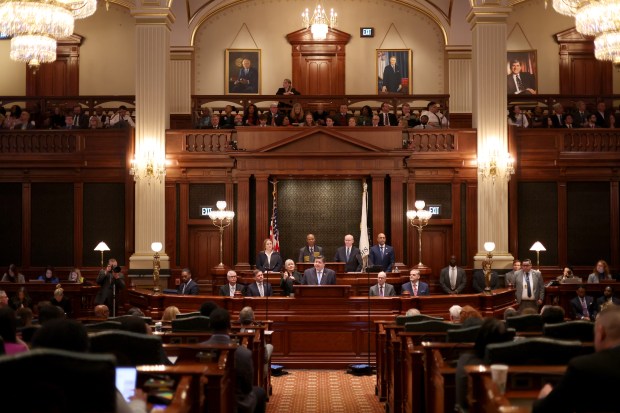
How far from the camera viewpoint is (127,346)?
5.93 metres

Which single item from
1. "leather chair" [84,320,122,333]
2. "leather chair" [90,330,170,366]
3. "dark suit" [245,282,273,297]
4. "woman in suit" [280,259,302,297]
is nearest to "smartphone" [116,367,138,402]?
"leather chair" [90,330,170,366]

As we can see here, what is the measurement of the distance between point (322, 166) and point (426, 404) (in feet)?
38.5

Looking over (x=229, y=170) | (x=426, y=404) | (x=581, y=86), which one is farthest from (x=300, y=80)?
(x=426, y=404)

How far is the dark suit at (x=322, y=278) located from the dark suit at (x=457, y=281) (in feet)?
9.70

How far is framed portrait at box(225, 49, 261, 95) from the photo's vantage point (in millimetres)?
23734

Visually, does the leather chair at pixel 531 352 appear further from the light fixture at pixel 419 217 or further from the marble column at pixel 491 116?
the marble column at pixel 491 116

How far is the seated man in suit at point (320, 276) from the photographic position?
623 inches

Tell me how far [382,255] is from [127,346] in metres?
12.4

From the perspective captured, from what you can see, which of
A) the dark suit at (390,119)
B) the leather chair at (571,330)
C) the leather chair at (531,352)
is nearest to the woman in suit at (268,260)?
the dark suit at (390,119)

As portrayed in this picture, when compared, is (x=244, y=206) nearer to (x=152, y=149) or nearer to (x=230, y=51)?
(x=152, y=149)

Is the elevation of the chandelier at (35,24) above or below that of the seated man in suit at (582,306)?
above

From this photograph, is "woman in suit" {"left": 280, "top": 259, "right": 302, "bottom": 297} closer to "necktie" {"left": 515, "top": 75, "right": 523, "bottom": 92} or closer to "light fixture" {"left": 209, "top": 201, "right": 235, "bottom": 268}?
"light fixture" {"left": 209, "top": 201, "right": 235, "bottom": 268}

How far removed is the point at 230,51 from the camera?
78.1 ft

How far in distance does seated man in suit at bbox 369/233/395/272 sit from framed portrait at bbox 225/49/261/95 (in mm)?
7175
